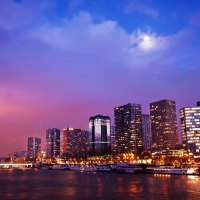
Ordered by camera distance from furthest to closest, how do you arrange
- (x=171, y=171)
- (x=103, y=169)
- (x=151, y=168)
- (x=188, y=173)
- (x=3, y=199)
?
(x=103, y=169)
(x=151, y=168)
(x=171, y=171)
(x=188, y=173)
(x=3, y=199)

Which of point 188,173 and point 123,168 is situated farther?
point 123,168

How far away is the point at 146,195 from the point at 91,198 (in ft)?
32.0

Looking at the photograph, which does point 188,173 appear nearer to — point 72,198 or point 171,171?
point 171,171

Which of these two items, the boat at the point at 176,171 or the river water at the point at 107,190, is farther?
the boat at the point at 176,171

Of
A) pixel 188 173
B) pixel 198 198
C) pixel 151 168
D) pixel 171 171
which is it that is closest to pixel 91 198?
pixel 198 198

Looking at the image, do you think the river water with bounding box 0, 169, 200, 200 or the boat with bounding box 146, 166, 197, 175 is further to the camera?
the boat with bounding box 146, 166, 197, 175

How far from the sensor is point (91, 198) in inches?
2115

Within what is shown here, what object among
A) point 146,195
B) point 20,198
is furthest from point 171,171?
point 20,198

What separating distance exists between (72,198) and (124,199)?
28.4 feet

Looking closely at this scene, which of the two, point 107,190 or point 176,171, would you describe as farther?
point 176,171

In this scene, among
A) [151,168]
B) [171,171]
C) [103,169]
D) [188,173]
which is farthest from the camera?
[103,169]

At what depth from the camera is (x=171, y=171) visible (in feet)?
425

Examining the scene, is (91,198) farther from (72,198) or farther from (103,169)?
(103,169)

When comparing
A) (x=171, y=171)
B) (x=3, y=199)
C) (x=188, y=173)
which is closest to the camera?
(x=3, y=199)
